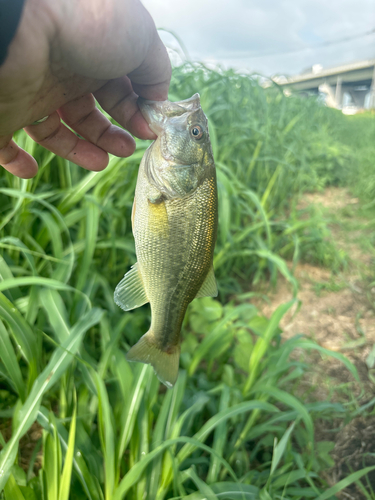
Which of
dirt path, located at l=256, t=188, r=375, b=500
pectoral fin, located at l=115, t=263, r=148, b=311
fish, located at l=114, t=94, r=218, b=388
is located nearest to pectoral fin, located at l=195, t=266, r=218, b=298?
fish, located at l=114, t=94, r=218, b=388

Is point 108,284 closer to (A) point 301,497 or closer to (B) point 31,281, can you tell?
(B) point 31,281

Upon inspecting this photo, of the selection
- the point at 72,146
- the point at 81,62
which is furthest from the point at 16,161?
the point at 81,62

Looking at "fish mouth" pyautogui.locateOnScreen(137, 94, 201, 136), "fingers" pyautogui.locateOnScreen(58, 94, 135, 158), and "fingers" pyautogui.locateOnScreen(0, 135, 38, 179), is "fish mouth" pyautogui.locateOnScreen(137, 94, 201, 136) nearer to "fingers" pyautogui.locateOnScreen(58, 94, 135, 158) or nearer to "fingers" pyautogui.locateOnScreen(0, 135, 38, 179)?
"fingers" pyautogui.locateOnScreen(58, 94, 135, 158)

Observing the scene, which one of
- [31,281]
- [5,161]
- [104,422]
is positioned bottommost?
[104,422]

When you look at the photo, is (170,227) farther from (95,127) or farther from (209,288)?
(95,127)

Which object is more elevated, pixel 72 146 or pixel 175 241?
pixel 72 146

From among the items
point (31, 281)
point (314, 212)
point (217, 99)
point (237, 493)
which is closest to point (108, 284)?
point (31, 281)

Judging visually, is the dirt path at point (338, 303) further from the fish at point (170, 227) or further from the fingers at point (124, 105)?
the fingers at point (124, 105)
